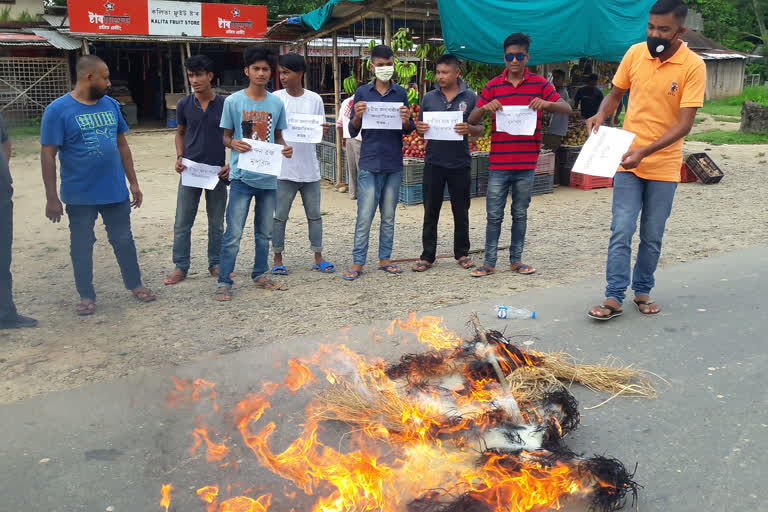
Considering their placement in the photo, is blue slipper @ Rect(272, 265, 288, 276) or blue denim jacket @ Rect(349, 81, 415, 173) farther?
blue slipper @ Rect(272, 265, 288, 276)

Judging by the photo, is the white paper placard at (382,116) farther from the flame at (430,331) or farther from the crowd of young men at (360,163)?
the flame at (430,331)

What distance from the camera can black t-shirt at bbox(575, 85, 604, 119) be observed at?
43.6ft

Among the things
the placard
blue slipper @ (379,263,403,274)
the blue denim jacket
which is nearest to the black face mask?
the blue denim jacket

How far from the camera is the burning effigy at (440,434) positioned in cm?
272

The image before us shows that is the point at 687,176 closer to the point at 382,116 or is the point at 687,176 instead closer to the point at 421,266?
the point at 421,266

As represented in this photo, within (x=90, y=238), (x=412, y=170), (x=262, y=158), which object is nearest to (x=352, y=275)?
(x=262, y=158)

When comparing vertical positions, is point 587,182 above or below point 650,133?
below

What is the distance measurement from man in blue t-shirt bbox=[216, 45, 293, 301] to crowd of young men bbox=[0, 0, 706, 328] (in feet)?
0.04

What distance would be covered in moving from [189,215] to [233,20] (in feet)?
61.2

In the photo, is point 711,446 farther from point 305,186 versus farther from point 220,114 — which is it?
point 220,114

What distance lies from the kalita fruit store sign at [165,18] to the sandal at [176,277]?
16950 mm

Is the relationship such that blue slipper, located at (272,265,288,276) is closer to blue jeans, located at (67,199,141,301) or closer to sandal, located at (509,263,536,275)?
blue jeans, located at (67,199,141,301)

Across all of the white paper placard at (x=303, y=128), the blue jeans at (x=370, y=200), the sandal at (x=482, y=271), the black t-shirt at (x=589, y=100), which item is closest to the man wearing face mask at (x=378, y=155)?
the blue jeans at (x=370, y=200)

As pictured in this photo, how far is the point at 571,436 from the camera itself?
11.0 feet
